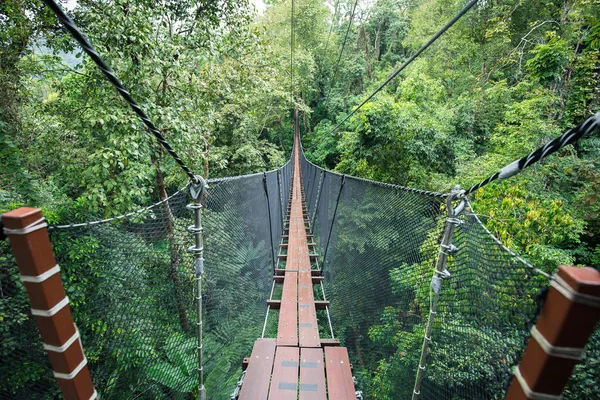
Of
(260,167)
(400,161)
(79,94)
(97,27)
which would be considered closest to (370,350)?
(97,27)

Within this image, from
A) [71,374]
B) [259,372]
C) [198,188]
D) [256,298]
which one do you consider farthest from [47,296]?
[256,298]

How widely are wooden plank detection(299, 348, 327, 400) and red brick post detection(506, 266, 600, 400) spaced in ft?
3.35

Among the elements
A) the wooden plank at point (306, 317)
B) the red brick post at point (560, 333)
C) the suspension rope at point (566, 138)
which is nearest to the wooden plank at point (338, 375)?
the wooden plank at point (306, 317)

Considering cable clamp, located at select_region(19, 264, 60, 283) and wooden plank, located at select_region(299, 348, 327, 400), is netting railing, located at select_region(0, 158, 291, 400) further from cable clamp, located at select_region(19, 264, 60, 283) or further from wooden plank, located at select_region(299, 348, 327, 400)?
wooden plank, located at select_region(299, 348, 327, 400)

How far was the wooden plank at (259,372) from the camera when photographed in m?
1.19

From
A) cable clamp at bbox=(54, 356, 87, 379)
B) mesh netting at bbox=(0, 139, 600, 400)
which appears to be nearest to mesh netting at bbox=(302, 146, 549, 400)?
mesh netting at bbox=(0, 139, 600, 400)

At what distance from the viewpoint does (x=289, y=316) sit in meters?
1.72

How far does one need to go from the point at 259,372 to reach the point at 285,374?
121 millimetres

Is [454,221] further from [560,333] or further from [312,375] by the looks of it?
[312,375]

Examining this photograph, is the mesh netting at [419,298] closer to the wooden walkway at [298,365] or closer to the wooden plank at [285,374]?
the wooden walkway at [298,365]

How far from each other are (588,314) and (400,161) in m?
5.52

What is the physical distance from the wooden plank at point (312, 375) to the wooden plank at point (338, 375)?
31mm

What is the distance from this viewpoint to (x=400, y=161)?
18.1 ft

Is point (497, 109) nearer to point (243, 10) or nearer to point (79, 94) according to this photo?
point (243, 10)
